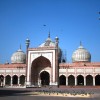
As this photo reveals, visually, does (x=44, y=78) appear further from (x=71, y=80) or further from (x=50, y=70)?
(x=71, y=80)

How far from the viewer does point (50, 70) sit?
43969mm

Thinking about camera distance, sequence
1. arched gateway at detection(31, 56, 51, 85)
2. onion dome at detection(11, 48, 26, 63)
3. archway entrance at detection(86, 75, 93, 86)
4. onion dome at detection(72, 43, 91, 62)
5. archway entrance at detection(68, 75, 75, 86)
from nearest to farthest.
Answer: archway entrance at detection(86, 75, 93, 86) < arched gateway at detection(31, 56, 51, 85) < archway entrance at detection(68, 75, 75, 86) < onion dome at detection(72, 43, 91, 62) < onion dome at detection(11, 48, 26, 63)

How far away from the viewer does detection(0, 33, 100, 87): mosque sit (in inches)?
1656

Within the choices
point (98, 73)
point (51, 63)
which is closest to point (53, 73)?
point (51, 63)

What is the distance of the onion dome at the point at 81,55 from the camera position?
4747cm

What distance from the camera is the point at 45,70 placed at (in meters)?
44.6

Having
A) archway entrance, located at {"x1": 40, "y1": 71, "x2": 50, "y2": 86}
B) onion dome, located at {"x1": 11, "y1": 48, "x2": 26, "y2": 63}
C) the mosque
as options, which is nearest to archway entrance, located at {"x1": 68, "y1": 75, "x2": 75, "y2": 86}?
the mosque

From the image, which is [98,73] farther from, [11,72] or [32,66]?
[11,72]

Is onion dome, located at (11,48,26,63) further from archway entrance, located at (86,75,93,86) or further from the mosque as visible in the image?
archway entrance, located at (86,75,93,86)

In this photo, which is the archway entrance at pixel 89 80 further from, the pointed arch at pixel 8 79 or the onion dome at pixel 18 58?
the pointed arch at pixel 8 79

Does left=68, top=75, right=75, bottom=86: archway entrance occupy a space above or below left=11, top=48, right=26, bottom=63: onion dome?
below

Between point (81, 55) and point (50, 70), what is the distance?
7532 millimetres

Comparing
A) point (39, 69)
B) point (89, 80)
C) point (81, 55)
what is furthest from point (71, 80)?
point (39, 69)

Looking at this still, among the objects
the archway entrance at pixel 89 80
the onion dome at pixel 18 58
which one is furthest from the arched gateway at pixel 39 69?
the archway entrance at pixel 89 80
